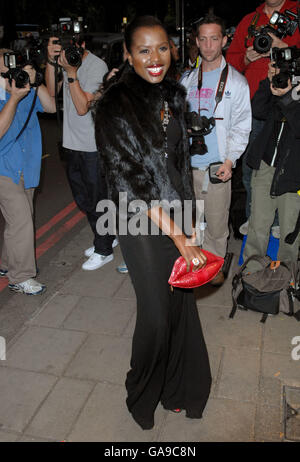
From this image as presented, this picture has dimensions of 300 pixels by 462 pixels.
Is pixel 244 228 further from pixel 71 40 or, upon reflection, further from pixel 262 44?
pixel 71 40

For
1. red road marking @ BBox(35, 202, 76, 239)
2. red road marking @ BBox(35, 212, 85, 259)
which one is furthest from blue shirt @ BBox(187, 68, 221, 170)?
red road marking @ BBox(35, 202, 76, 239)

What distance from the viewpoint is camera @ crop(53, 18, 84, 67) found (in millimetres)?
4230

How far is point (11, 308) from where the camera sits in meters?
4.32

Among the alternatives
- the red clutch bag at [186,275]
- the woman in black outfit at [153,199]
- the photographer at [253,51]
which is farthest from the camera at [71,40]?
the red clutch bag at [186,275]

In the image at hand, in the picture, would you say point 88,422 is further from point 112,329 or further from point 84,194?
point 84,194

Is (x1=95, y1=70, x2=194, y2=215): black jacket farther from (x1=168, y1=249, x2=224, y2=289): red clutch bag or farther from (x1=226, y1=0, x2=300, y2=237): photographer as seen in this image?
(x1=226, y1=0, x2=300, y2=237): photographer

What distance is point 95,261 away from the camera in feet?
16.3

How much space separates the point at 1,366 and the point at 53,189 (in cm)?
476

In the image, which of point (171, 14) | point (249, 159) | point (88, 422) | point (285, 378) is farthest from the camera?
point (171, 14)

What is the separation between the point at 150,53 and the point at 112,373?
2241 mm

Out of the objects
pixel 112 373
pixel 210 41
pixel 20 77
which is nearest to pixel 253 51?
A: pixel 210 41

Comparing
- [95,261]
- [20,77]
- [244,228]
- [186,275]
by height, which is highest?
[20,77]

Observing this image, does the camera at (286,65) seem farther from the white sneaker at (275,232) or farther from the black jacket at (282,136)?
the white sneaker at (275,232)

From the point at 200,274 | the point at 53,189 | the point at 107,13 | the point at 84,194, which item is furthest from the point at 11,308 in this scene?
the point at 107,13
